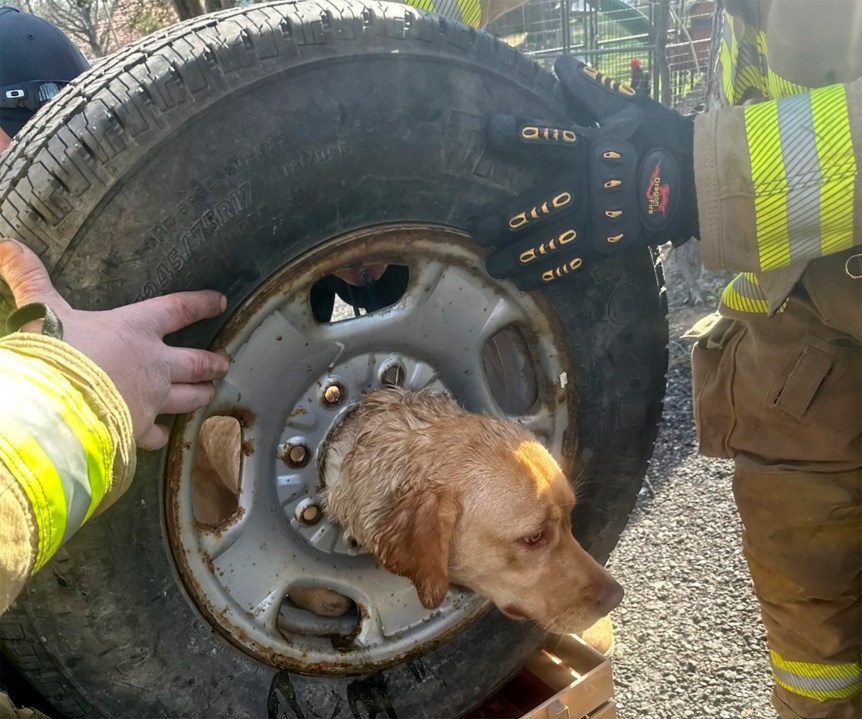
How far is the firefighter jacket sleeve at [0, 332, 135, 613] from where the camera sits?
3.43 feet

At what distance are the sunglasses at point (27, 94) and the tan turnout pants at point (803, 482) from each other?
9.66 feet

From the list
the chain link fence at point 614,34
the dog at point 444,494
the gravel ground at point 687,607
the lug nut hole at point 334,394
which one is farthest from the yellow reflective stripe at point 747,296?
the chain link fence at point 614,34

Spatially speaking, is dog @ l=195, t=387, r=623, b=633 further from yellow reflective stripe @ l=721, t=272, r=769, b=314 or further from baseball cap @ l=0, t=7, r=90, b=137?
baseball cap @ l=0, t=7, r=90, b=137

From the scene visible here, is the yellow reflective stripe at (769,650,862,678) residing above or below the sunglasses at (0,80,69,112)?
below

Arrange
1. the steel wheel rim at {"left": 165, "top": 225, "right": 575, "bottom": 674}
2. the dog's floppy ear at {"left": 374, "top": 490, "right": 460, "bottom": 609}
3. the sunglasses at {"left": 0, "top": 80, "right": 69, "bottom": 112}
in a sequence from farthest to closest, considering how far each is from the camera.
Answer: the sunglasses at {"left": 0, "top": 80, "right": 69, "bottom": 112}, the dog's floppy ear at {"left": 374, "top": 490, "right": 460, "bottom": 609}, the steel wheel rim at {"left": 165, "top": 225, "right": 575, "bottom": 674}

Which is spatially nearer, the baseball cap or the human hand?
the human hand

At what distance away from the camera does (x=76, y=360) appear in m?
1.24

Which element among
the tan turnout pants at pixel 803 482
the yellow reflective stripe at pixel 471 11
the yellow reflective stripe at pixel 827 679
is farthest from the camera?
the yellow reflective stripe at pixel 471 11

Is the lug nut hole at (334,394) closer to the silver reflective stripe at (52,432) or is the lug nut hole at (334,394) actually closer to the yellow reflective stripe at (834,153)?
the silver reflective stripe at (52,432)

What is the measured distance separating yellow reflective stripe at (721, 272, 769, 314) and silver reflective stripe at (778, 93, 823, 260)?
401 millimetres

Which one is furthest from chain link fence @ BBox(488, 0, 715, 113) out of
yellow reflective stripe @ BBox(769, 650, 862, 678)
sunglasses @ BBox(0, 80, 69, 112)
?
yellow reflective stripe @ BBox(769, 650, 862, 678)

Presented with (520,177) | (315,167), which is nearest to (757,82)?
(520,177)

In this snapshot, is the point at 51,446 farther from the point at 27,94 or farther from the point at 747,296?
the point at 27,94

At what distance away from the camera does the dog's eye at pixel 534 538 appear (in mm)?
2234
